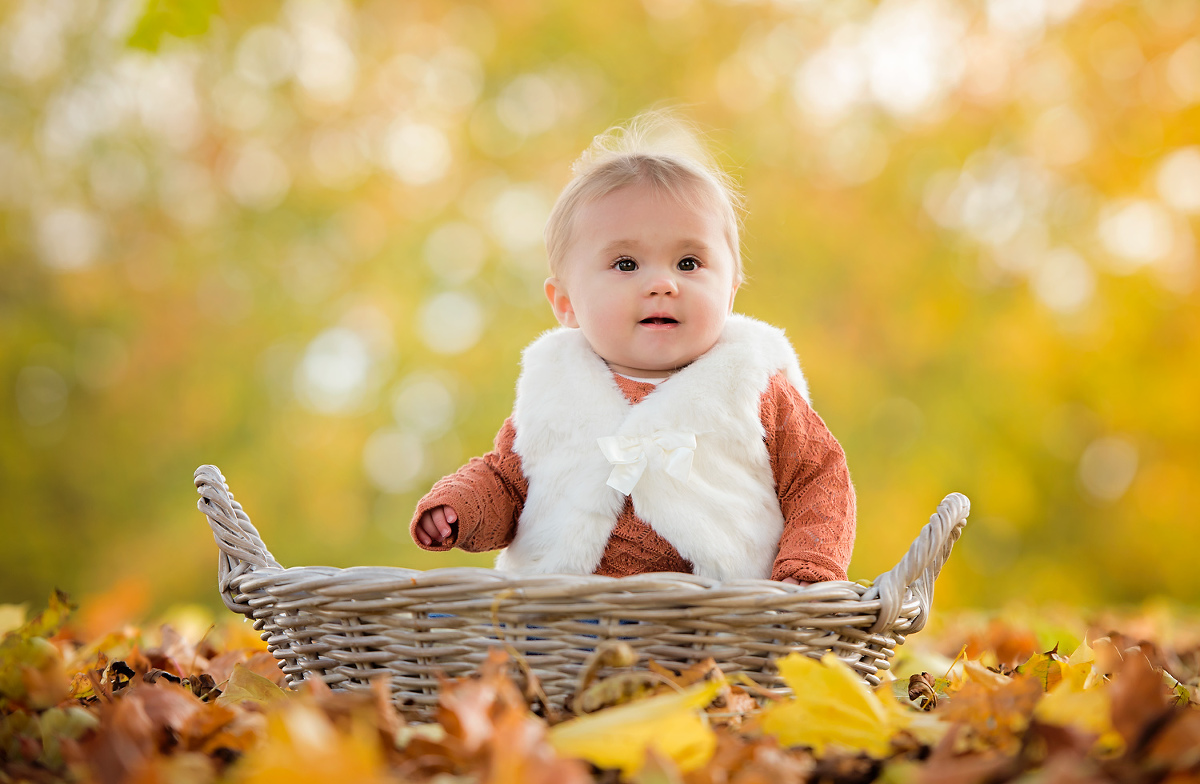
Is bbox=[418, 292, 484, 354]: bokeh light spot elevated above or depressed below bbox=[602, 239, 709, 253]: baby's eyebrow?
above

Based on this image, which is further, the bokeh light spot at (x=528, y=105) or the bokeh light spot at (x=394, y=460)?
the bokeh light spot at (x=528, y=105)

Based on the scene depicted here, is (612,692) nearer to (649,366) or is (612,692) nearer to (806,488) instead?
(806,488)

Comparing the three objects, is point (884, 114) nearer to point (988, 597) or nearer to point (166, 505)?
point (988, 597)

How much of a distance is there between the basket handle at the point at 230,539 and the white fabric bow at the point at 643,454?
1.65 feet

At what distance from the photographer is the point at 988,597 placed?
6047 mm

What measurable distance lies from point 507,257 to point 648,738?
5.30 m

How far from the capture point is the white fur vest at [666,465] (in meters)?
1.44

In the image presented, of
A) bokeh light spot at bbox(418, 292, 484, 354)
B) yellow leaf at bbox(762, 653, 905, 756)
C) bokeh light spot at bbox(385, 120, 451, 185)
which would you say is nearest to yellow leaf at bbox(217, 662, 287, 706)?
yellow leaf at bbox(762, 653, 905, 756)

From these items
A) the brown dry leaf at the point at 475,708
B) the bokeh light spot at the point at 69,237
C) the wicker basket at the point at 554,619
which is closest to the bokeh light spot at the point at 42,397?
the bokeh light spot at the point at 69,237

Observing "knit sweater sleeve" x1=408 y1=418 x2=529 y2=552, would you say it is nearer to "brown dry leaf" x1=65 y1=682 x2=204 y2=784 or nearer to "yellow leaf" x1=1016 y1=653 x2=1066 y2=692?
"brown dry leaf" x1=65 y1=682 x2=204 y2=784

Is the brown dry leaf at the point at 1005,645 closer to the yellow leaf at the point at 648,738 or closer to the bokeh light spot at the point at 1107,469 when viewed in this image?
the yellow leaf at the point at 648,738

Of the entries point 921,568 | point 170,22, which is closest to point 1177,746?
point 921,568

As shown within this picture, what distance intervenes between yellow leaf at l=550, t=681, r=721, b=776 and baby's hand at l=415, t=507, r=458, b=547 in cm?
69

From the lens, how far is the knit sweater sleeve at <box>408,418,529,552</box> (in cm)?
152
